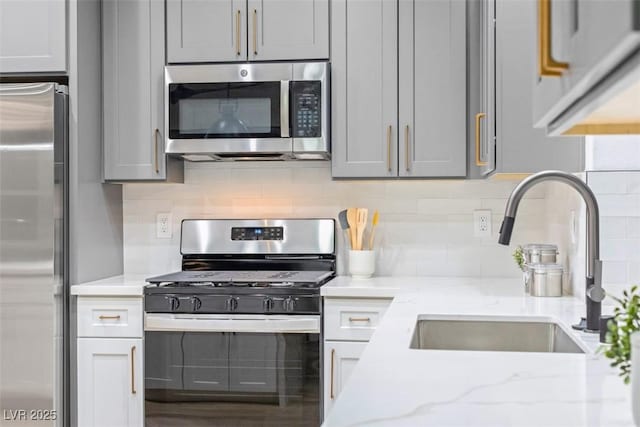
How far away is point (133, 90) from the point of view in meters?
3.09

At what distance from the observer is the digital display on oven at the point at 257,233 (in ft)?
10.6

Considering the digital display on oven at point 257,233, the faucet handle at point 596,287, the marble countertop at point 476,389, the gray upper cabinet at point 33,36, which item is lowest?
the marble countertop at point 476,389

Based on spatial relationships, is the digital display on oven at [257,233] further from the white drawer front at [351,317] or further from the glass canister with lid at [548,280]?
the glass canister with lid at [548,280]

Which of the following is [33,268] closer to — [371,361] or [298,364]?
[298,364]

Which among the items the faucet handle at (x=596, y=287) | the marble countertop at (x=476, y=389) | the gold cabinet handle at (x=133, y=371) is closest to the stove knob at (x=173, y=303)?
the gold cabinet handle at (x=133, y=371)

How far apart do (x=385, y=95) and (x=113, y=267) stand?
4.95 feet

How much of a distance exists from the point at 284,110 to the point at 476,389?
2.00 meters

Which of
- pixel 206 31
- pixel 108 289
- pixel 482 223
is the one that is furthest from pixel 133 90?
pixel 482 223

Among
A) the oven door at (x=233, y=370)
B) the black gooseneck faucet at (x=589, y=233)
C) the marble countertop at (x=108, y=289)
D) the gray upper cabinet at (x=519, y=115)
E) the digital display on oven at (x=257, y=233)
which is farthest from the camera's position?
the digital display on oven at (x=257, y=233)

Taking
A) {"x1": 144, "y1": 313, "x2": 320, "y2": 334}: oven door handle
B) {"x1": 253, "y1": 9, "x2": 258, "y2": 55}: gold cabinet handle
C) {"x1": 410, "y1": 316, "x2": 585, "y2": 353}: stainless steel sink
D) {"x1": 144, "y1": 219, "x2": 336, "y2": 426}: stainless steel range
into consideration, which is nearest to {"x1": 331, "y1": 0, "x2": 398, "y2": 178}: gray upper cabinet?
{"x1": 253, "y1": 9, "x2": 258, "y2": 55}: gold cabinet handle

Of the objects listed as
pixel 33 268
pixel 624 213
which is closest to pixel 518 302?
pixel 624 213

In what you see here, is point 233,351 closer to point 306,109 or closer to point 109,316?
point 109,316

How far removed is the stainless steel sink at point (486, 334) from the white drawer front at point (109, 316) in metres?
1.32

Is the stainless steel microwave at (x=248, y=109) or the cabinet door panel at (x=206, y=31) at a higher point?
the cabinet door panel at (x=206, y=31)
